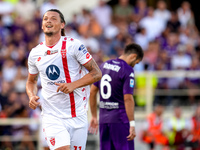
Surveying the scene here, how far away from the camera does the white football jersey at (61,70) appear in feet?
21.2

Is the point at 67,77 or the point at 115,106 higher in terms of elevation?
the point at 67,77

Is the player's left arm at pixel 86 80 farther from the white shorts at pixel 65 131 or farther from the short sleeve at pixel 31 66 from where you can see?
the short sleeve at pixel 31 66

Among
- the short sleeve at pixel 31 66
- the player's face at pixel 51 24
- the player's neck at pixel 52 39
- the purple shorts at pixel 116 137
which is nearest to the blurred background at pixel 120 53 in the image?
the purple shorts at pixel 116 137

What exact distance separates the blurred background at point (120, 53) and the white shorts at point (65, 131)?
589 centimetres

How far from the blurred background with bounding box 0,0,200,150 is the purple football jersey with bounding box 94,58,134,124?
4657mm

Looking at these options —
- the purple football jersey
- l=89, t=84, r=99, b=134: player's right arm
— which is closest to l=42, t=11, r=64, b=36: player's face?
the purple football jersey

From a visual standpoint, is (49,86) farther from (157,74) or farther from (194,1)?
(194,1)

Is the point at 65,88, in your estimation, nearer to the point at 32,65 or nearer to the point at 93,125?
the point at 32,65

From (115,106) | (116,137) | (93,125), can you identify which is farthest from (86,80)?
(93,125)

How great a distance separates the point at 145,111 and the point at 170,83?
1.31m

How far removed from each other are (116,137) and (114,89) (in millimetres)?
845

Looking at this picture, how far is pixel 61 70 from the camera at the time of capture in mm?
6488

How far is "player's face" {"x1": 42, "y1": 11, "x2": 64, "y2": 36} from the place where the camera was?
6.49 metres

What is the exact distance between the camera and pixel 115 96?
8078 mm
